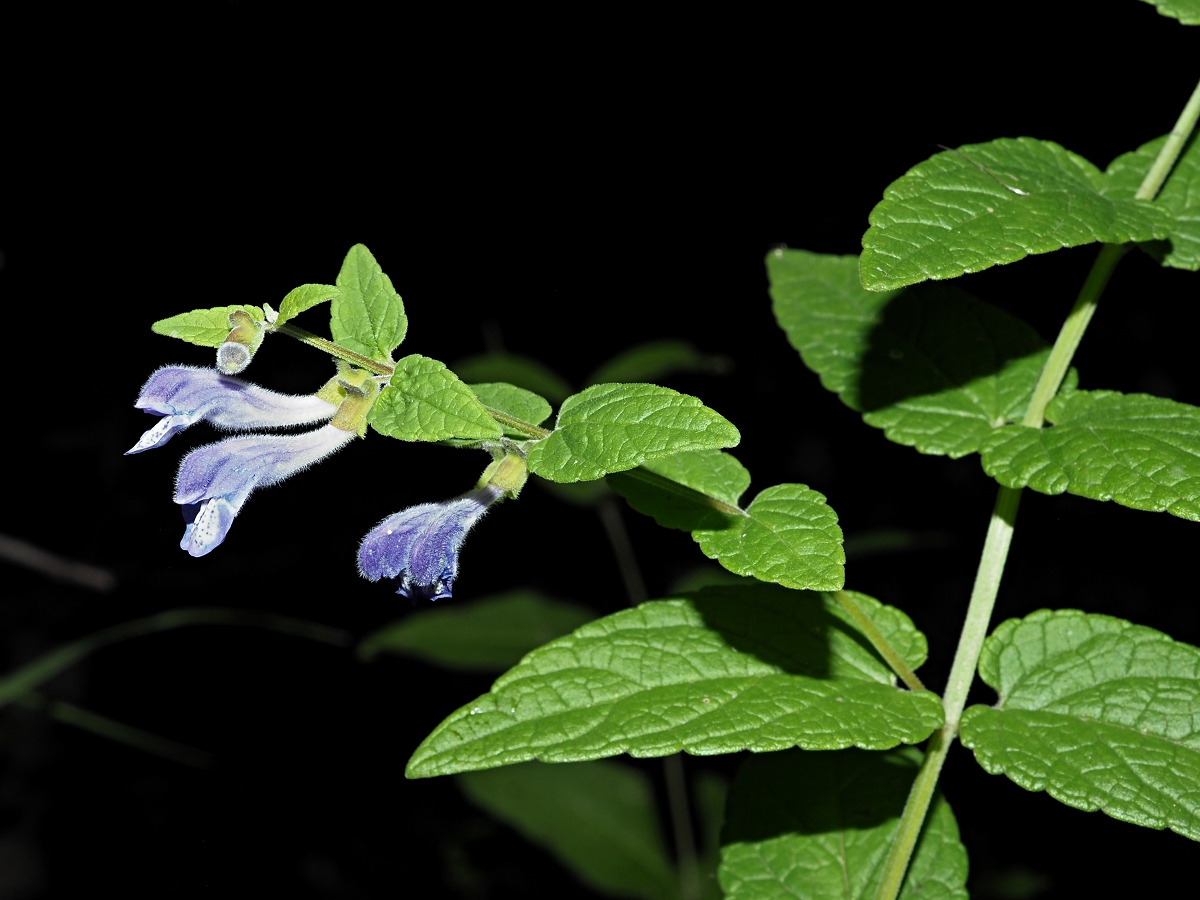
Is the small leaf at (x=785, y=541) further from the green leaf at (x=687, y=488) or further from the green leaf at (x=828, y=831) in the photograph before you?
the green leaf at (x=828, y=831)

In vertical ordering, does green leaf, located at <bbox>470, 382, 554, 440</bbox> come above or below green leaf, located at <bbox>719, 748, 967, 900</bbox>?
above

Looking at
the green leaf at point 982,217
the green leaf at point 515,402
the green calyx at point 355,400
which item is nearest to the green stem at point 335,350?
the green calyx at point 355,400

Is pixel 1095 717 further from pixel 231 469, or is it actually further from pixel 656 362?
pixel 656 362

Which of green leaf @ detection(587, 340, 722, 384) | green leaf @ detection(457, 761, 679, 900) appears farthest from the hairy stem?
green leaf @ detection(457, 761, 679, 900)

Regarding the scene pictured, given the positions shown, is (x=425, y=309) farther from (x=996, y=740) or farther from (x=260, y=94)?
(x=996, y=740)

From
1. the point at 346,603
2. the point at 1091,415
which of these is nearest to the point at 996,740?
the point at 1091,415

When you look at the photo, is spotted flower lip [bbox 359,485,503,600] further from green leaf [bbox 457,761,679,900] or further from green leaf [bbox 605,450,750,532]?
green leaf [bbox 457,761,679,900]

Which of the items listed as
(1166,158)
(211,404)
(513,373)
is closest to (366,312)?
(211,404)
